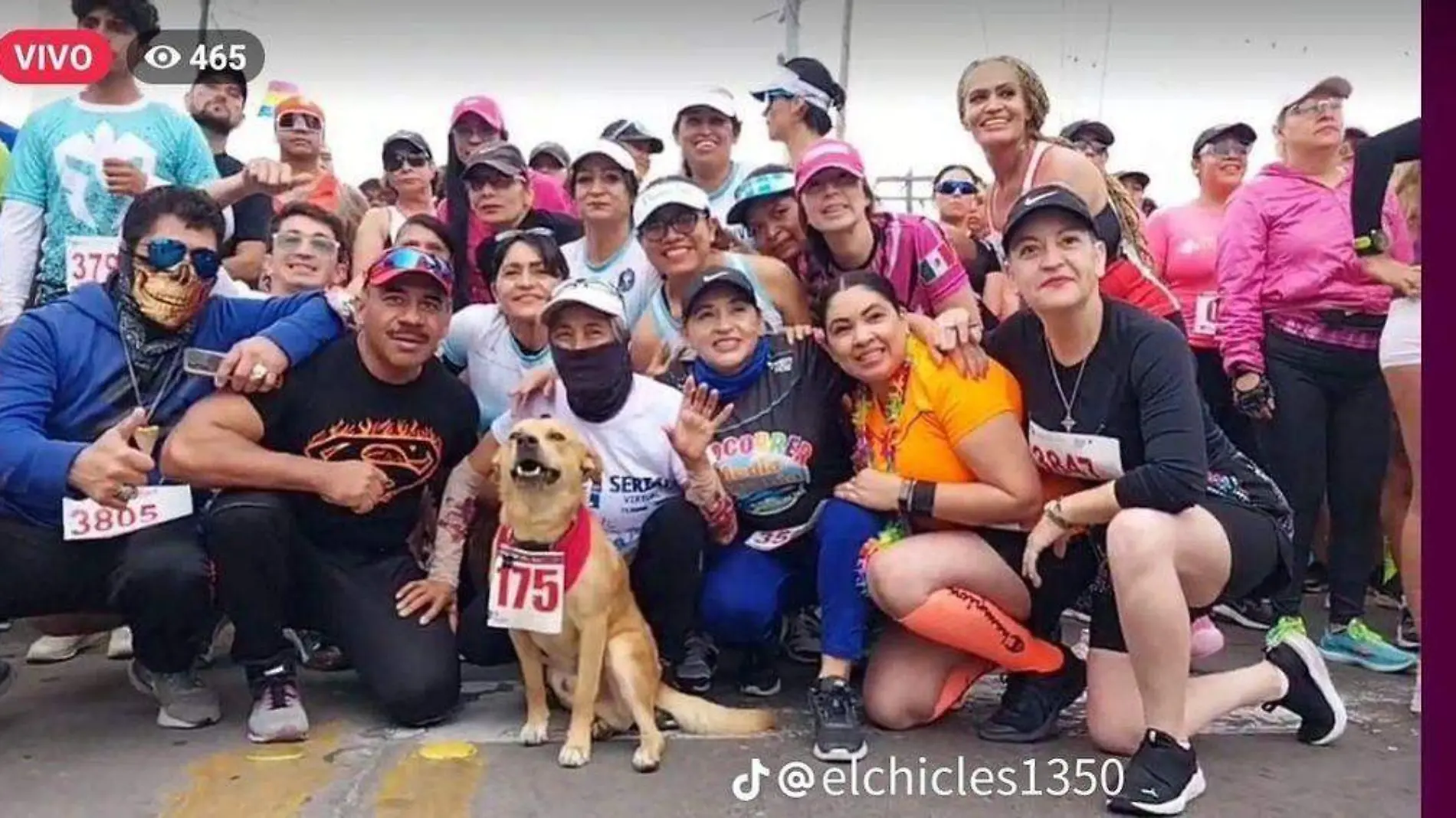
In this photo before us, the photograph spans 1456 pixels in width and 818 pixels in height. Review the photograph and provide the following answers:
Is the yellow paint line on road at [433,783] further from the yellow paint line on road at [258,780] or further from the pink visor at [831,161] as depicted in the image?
the pink visor at [831,161]

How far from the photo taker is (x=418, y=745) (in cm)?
329

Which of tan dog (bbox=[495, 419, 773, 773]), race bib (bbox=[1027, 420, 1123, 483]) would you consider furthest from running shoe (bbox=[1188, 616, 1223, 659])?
tan dog (bbox=[495, 419, 773, 773])

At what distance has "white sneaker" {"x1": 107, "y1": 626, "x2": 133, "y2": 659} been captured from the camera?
4.16m

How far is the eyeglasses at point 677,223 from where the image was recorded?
3863mm

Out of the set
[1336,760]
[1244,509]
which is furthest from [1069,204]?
[1336,760]

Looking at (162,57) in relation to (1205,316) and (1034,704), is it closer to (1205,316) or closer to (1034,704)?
(1034,704)

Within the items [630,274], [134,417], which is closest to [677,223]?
[630,274]

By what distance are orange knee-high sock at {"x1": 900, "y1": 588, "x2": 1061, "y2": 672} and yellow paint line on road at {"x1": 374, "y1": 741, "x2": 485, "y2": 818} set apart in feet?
3.85

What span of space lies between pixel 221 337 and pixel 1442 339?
3.05 meters

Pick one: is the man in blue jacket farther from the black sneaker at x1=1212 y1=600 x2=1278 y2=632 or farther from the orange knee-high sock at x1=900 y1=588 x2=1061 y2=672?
the black sneaker at x1=1212 y1=600 x2=1278 y2=632

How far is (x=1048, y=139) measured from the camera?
3781mm

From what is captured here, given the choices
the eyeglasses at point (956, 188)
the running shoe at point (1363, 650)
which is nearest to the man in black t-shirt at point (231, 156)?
the eyeglasses at point (956, 188)

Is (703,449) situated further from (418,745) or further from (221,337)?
(221,337)

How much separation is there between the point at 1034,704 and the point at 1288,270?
1982 millimetres
